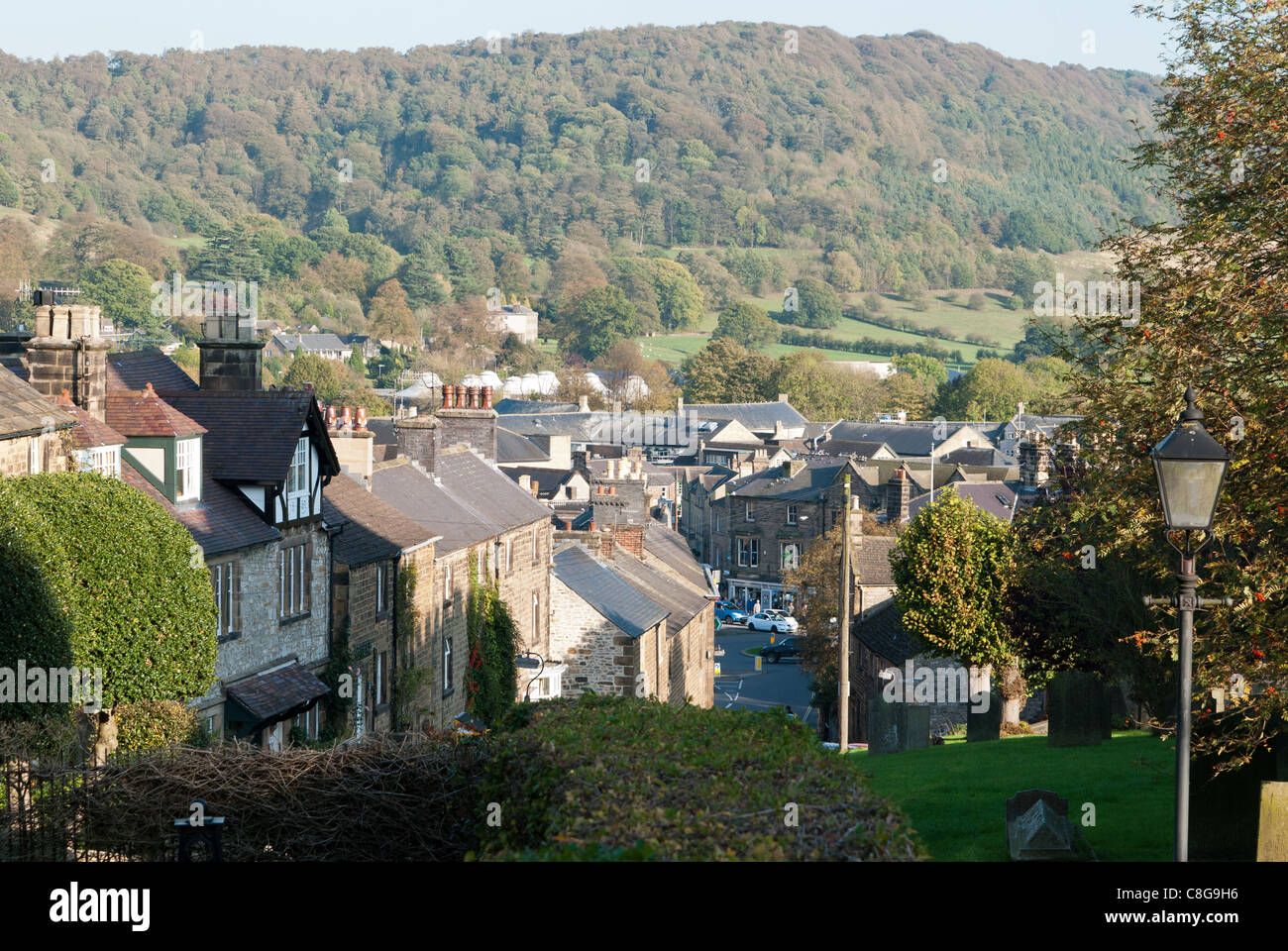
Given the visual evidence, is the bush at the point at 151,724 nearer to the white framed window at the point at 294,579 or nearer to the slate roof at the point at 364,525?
the white framed window at the point at 294,579

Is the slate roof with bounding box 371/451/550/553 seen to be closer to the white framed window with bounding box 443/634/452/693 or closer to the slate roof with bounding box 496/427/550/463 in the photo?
the white framed window with bounding box 443/634/452/693

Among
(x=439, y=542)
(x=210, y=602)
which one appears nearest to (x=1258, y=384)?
(x=210, y=602)

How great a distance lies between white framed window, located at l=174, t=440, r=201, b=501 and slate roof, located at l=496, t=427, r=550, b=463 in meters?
73.9

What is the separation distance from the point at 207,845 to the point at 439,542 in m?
20.8

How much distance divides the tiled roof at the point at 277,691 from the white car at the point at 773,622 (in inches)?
2333

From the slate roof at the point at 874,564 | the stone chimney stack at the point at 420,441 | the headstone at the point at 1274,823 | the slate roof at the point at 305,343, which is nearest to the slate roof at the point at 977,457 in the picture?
the slate roof at the point at 874,564

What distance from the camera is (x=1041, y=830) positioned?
16781 millimetres

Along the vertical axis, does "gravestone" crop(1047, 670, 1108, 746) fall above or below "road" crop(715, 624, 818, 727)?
above

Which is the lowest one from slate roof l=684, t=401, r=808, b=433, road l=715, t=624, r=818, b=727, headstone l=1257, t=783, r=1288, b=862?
road l=715, t=624, r=818, b=727

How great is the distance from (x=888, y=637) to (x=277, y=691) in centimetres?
2749

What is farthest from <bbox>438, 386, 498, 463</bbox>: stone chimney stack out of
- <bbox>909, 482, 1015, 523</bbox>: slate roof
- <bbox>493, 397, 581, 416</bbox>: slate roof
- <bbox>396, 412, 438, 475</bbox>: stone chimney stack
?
<bbox>493, 397, 581, 416</bbox>: slate roof

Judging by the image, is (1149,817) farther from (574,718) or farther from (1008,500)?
(1008,500)

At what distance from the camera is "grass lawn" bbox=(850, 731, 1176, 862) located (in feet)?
59.8
